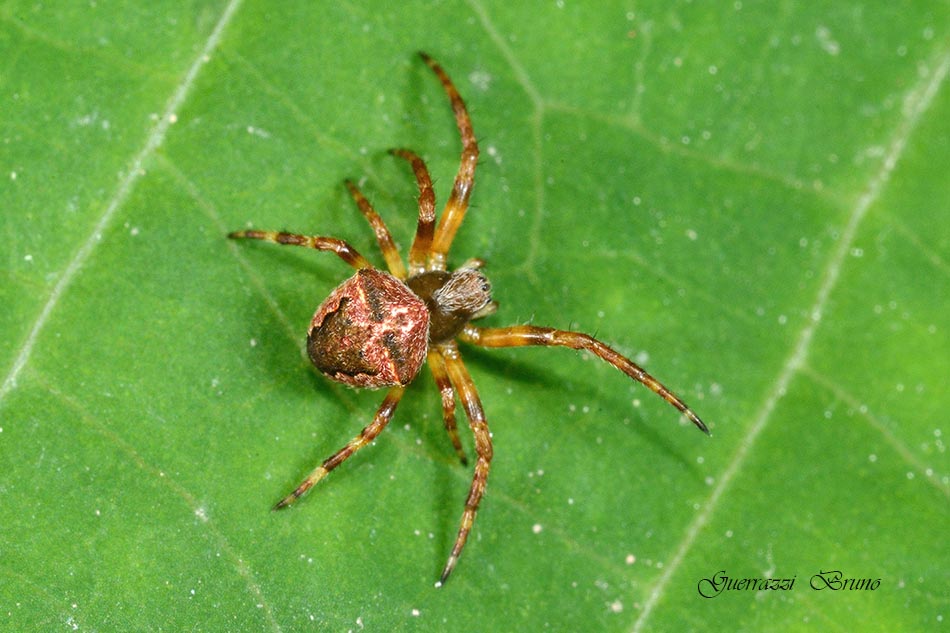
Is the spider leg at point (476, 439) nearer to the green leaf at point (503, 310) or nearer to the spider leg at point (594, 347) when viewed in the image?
the green leaf at point (503, 310)

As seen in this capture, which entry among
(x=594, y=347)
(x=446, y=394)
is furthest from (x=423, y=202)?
(x=594, y=347)

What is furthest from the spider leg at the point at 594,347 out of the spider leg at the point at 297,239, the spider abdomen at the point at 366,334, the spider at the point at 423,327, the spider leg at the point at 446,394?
the spider leg at the point at 297,239

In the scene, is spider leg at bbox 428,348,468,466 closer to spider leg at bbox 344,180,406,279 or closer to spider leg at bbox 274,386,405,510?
spider leg at bbox 274,386,405,510

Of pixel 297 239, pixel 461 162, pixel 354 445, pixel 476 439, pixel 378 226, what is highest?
pixel 461 162

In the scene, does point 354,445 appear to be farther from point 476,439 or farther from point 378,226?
point 378,226

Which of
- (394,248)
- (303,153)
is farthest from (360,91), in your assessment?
(394,248)
